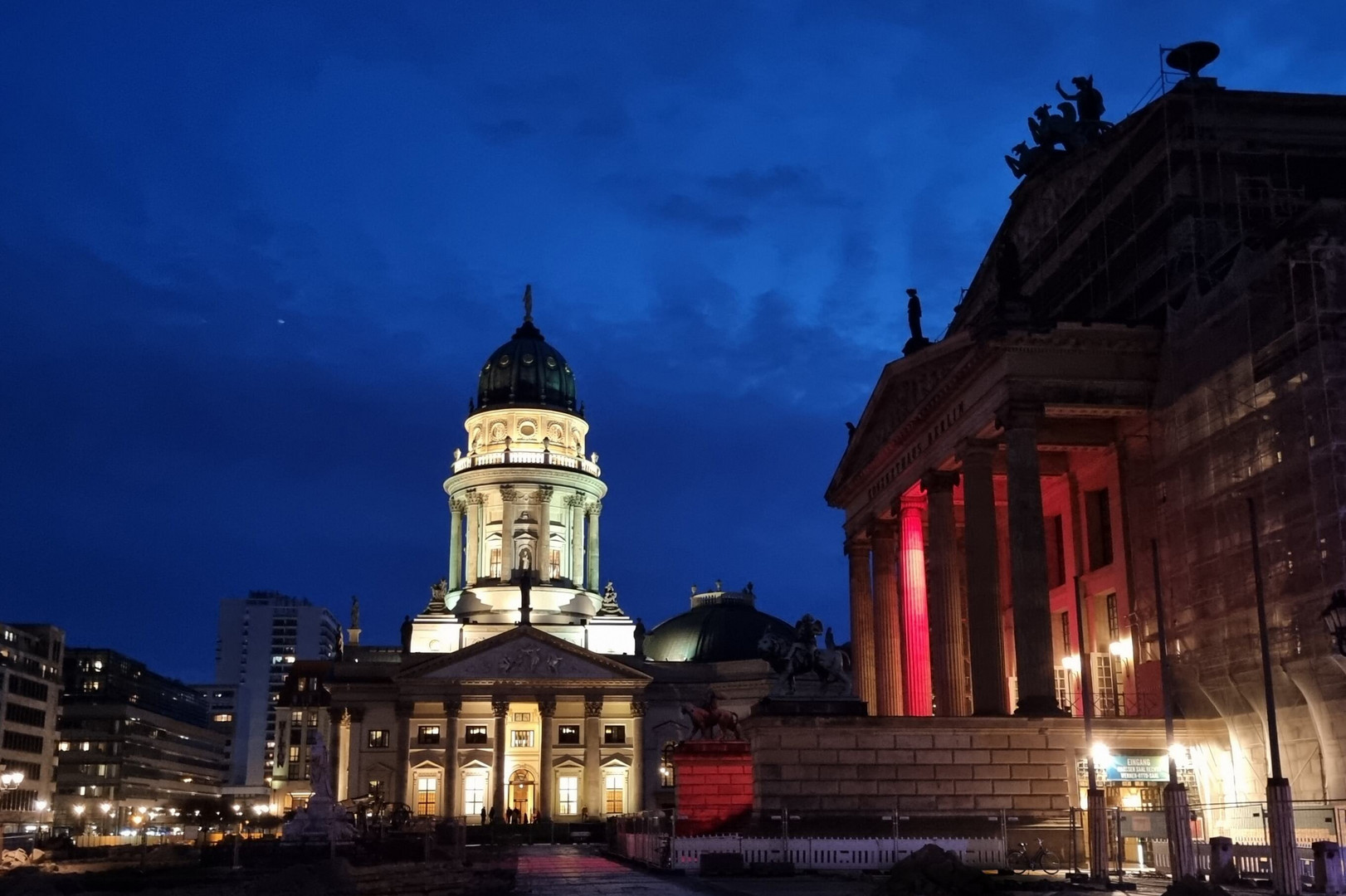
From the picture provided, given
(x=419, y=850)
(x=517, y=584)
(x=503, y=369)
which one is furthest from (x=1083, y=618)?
(x=503, y=369)

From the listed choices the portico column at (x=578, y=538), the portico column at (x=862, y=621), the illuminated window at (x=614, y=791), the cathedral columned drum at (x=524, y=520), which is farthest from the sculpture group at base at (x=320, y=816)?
the portico column at (x=578, y=538)

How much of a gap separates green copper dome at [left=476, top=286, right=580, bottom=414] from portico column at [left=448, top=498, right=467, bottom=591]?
28.8 feet

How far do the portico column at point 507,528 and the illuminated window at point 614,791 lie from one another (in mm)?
20136

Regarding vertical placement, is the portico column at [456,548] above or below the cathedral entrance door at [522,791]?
above

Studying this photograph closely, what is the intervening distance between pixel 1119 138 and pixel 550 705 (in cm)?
6725

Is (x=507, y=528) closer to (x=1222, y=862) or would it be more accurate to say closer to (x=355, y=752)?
(x=355, y=752)

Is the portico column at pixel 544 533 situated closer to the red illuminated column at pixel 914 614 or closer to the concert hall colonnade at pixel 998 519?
the concert hall colonnade at pixel 998 519

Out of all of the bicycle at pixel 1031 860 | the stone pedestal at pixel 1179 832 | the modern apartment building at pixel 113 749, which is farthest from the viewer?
the modern apartment building at pixel 113 749

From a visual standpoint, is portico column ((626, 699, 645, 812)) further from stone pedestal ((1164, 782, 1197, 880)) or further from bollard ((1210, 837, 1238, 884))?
stone pedestal ((1164, 782, 1197, 880))

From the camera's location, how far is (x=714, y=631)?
120688mm

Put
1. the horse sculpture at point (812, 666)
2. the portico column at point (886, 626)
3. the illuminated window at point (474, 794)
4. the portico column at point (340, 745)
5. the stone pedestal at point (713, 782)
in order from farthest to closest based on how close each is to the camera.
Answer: the portico column at point (340, 745), the illuminated window at point (474, 794), the portico column at point (886, 626), the stone pedestal at point (713, 782), the horse sculpture at point (812, 666)

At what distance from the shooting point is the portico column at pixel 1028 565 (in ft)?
134

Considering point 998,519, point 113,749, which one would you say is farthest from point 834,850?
point 113,749

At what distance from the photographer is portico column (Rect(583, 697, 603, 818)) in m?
103
